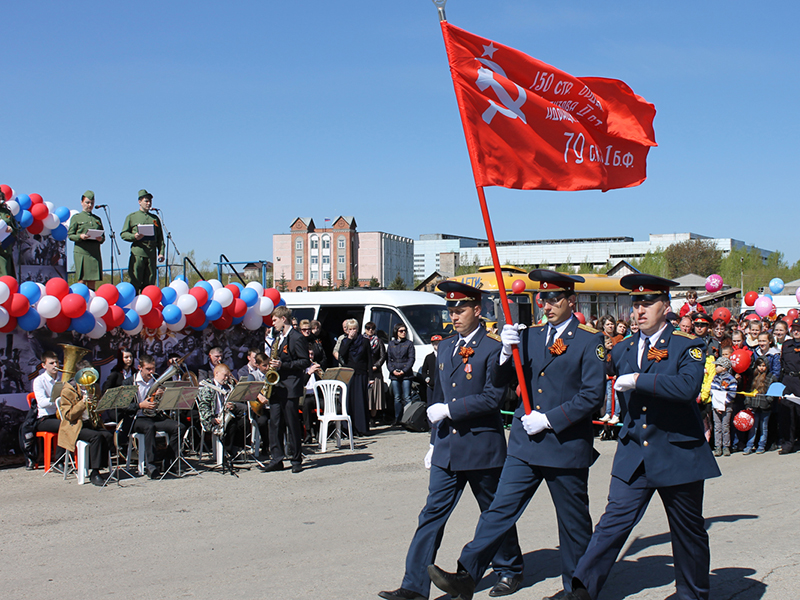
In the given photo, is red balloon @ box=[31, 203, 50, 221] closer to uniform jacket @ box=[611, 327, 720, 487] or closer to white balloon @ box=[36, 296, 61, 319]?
white balloon @ box=[36, 296, 61, 319]

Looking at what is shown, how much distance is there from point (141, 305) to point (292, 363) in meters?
2.75

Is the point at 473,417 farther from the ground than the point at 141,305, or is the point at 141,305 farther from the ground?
the point at 141,305

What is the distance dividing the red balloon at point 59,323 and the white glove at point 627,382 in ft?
25.8

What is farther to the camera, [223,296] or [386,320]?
[386,320]

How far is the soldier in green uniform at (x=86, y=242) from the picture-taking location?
13.1 metres

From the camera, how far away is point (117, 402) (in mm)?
9445

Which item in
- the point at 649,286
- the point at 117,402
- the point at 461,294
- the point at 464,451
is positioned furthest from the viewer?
the point at 117,402

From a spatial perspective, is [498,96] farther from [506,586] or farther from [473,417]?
[506,586]

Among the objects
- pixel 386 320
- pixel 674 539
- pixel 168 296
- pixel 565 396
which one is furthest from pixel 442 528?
pixel 386 320

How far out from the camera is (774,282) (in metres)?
23.3

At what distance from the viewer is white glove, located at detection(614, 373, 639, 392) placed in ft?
15.3

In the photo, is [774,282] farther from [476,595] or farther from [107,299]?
[476,595]

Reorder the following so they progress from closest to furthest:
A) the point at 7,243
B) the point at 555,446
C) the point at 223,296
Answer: the point at 555,446
the point at 223,296
the point at 7,243

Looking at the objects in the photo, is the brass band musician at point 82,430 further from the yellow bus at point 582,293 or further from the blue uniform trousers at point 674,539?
the yellow bus at point 582,293
